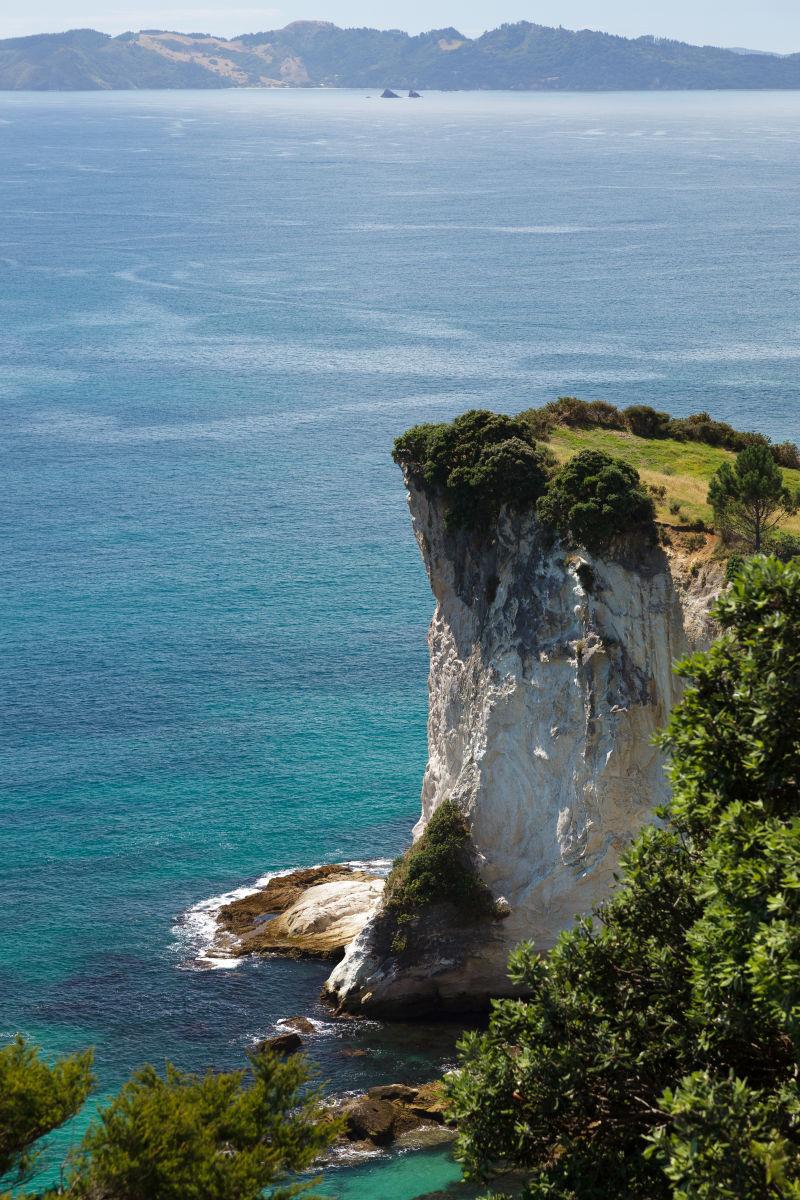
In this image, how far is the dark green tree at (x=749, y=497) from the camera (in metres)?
44.3

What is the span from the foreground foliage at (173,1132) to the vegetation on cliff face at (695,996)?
3701 mm

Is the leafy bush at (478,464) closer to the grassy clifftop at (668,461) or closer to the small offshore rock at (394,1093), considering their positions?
the grassy clifftop at (668,461)

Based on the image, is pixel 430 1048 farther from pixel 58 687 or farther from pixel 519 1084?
pixel 58 687

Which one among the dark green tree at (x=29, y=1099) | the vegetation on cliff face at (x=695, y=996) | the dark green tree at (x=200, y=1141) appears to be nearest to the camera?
the vegetation on cliff face at (x=695, y=996)

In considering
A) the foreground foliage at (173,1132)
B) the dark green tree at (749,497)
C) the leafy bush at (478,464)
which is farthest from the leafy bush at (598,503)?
the foreground foliage at (173,1132)

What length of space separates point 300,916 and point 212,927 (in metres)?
3.53

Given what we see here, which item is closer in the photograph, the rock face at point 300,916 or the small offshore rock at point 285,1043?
the small offshore rock at point 285,1043

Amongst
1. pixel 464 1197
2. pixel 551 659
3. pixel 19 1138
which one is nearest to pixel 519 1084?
pixel 19 1138

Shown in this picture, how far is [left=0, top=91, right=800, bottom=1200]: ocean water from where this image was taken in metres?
52.8

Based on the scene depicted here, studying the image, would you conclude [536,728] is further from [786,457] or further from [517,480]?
[786,457]

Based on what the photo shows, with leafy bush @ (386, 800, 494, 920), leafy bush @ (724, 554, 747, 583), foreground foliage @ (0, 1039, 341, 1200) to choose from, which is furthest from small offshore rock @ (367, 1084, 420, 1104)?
leafy bush @ (724, 554, 747, 583)

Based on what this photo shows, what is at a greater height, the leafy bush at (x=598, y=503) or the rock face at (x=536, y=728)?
the leafy bush at (x=598, y=503)

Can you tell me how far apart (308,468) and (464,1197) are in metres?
77.4

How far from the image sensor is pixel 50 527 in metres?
99.4
